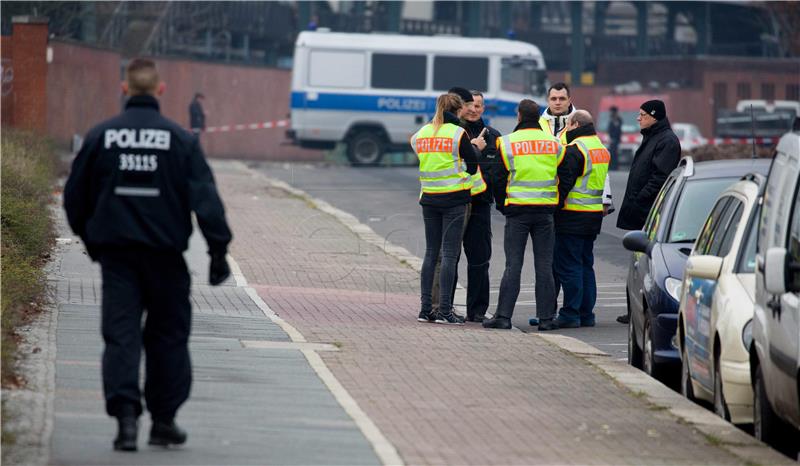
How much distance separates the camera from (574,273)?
13.6 metres

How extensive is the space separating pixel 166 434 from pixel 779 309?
2.99m

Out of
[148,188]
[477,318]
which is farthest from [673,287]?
[148,188]

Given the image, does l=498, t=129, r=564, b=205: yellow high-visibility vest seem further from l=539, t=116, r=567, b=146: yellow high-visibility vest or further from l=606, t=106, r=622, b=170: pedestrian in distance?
l=606, t=106, r=622, b=170: pedestrian in distance

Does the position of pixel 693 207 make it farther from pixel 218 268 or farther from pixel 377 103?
pixel 377 103

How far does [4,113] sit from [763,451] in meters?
25.7

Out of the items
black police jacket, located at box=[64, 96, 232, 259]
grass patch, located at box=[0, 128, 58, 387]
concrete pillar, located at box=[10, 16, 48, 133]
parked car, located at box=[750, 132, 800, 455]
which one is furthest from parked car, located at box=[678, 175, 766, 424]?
concrete pillar, located at box=[10, 16, 48, 133]

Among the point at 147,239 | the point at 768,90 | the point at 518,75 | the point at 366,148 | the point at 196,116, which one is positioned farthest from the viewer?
the point at 768,90

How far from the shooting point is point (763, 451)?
775cm

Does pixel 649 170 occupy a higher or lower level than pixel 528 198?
higher

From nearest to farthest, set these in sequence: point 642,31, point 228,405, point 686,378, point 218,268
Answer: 1. point 218,268
2. point 228,405
3. point 686,378
4. point 642,31

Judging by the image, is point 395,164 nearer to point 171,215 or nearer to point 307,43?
point 307,43

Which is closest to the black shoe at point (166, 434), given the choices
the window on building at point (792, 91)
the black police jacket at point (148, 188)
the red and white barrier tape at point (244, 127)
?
the black police jacket at point (148, 188)

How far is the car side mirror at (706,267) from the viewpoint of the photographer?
30.1 ft

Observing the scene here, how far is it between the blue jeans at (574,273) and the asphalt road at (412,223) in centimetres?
18
